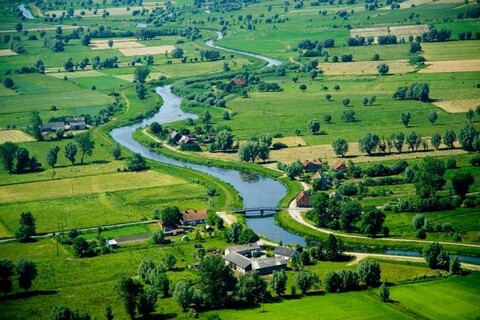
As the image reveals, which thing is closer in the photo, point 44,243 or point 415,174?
point 44,243

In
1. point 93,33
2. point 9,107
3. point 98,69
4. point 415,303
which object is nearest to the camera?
point 415,303

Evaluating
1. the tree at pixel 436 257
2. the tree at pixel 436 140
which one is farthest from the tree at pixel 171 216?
the tree at pixel 436 140

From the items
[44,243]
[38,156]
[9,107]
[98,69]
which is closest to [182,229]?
[44,243]

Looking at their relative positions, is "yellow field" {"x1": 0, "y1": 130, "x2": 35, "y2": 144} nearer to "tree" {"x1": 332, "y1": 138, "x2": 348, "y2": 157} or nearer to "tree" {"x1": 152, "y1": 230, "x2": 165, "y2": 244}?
"tree" {"x1": 332, "y1": 138, "x2": 348, "y2": 157}

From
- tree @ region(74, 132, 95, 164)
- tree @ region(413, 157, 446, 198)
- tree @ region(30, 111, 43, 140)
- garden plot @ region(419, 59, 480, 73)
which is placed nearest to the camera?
tree @ region(413, 157, 446, 198)

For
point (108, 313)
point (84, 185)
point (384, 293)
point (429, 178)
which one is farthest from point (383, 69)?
point (108, 313)

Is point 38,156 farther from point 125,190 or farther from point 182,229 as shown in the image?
point 182,229

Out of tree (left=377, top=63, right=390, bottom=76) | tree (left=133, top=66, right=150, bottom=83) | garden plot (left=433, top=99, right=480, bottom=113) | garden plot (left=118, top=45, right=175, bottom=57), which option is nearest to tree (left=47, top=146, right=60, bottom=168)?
tree (left=133, top=66, right=150, bottom=83)
